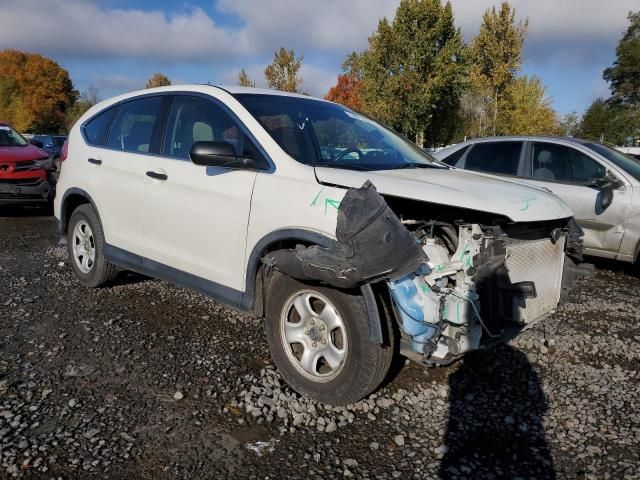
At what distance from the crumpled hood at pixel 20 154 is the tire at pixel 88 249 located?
543 cm

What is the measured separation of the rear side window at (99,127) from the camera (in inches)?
203

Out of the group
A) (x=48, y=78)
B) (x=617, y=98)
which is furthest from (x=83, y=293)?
(x=48, y=78)

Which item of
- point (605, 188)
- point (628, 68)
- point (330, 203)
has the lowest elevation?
point (330, 203)

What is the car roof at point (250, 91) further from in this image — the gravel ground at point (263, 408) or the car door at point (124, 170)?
the gravel ground at point (263, 408)

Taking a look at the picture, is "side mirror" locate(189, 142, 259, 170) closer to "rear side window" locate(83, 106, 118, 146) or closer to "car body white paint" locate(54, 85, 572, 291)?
"car body white paint" locate(54, 85, 572, 291)

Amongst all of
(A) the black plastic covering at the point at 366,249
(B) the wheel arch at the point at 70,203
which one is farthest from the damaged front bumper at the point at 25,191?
(A) the black plastic covering at the point at 366,249

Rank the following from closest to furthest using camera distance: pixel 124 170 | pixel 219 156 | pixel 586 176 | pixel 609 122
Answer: pixel 219 156
pixel 124 170
pixel 586 176
pixel 609 122

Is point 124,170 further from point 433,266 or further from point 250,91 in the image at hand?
point 433,266

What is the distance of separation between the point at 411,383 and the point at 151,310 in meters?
2.51

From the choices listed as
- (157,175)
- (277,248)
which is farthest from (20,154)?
(277,248)

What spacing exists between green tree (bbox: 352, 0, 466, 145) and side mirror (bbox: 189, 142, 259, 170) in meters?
27.6

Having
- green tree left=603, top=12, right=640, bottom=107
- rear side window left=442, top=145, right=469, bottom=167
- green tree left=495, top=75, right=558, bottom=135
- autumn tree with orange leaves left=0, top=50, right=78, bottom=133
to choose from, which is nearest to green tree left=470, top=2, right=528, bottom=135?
green tree left=495, top=75, right=558, bottom=135

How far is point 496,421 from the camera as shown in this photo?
10.4 ft

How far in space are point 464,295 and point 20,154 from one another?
32.1 feet
